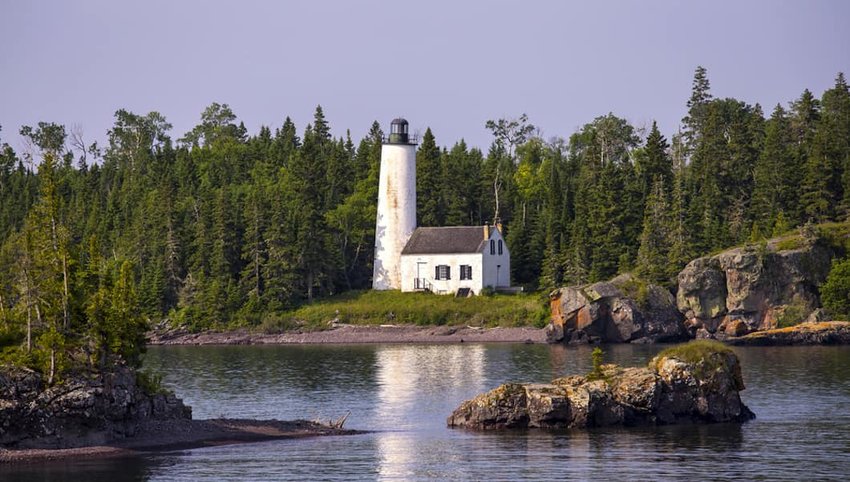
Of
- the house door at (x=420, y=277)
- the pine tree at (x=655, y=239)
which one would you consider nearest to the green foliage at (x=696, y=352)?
the pine tree at (x=655, y=239)

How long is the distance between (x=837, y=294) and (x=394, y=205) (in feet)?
115

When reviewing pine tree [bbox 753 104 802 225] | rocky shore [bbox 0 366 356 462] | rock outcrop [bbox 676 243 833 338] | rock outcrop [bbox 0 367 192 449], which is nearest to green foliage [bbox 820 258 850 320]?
rock outcrop [bbox 676 243 833 338]

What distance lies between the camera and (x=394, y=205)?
336 ft

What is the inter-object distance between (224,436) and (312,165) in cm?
7136

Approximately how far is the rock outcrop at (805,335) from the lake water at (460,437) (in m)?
6.23

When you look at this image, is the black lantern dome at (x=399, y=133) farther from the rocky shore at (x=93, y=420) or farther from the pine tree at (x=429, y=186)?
the rocky shore at (x=93, y=420)

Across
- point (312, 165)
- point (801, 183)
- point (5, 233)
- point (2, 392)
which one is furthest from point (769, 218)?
point (5, 233)

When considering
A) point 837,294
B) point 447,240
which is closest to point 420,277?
point 447,240

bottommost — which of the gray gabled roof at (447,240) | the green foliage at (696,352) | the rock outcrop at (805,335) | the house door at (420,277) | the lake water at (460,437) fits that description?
the lake water at (460,437)

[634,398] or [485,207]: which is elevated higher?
[485,207]

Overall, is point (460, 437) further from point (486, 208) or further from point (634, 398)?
point (486, 208)

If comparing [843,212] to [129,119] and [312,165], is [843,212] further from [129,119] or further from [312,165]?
[129,119]

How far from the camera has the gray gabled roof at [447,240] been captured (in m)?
101

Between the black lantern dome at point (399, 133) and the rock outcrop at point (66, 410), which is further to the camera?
the black lantern dome at point (399, 133)
